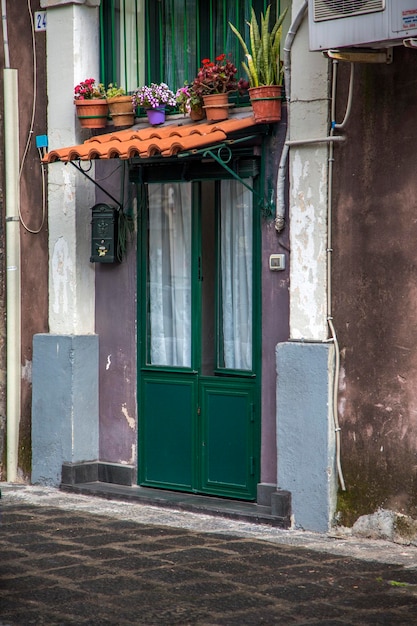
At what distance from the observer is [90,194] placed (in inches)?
424

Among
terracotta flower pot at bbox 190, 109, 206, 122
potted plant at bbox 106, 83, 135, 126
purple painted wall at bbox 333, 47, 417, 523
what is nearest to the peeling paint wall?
potted plant at bbox 106, 83, 135, 126

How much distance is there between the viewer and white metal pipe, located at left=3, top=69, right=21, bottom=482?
36.6ft

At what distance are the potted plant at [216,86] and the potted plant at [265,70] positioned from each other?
0.80ft

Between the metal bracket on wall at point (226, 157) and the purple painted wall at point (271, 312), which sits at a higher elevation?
the metal bracket on wall at point (226, 157)

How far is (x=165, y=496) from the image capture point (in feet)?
32.9

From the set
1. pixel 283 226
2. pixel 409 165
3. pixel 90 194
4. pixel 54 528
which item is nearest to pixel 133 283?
pixel 90 194

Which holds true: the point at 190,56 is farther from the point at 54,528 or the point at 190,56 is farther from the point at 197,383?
the point at 54,528

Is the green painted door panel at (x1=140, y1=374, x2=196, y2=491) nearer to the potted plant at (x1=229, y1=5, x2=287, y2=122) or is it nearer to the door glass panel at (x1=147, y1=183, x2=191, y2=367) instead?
the door glass panel at (x1=147, y1=183, x2=191, y2=367)

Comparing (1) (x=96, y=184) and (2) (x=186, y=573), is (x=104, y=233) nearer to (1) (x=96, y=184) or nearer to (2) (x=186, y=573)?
(1) (x=96, y=184)

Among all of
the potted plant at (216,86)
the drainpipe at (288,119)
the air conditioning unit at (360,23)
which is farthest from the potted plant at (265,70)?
the air conditioning unit at (360,23)

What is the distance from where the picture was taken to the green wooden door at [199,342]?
968cm

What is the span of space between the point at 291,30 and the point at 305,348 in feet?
7.85

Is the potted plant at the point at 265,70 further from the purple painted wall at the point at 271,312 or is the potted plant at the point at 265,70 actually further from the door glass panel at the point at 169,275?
the door glass panel at the point at 169,275

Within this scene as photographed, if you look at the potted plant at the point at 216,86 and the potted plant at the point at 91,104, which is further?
the potted plant at the point at 91,104
